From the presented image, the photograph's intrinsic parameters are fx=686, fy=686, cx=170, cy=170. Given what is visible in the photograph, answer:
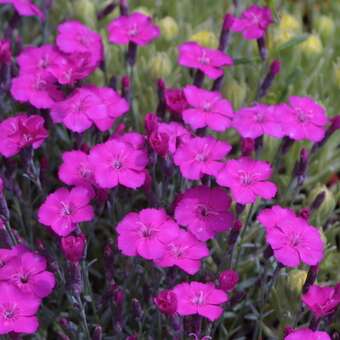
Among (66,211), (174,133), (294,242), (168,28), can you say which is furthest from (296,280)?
(168,28)

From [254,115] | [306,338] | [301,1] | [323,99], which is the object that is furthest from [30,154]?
[301,1]

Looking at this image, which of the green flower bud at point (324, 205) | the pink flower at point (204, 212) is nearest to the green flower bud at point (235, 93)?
the green flower bud at point (324, 205)

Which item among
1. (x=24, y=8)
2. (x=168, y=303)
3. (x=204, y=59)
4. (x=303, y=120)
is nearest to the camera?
(x=168, y=303)

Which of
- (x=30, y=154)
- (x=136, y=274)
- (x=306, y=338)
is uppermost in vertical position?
(x=30, y=154)

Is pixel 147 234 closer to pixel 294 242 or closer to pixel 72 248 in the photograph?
pixel 72 248

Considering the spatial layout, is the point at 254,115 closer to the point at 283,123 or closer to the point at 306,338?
the point at 283,123
